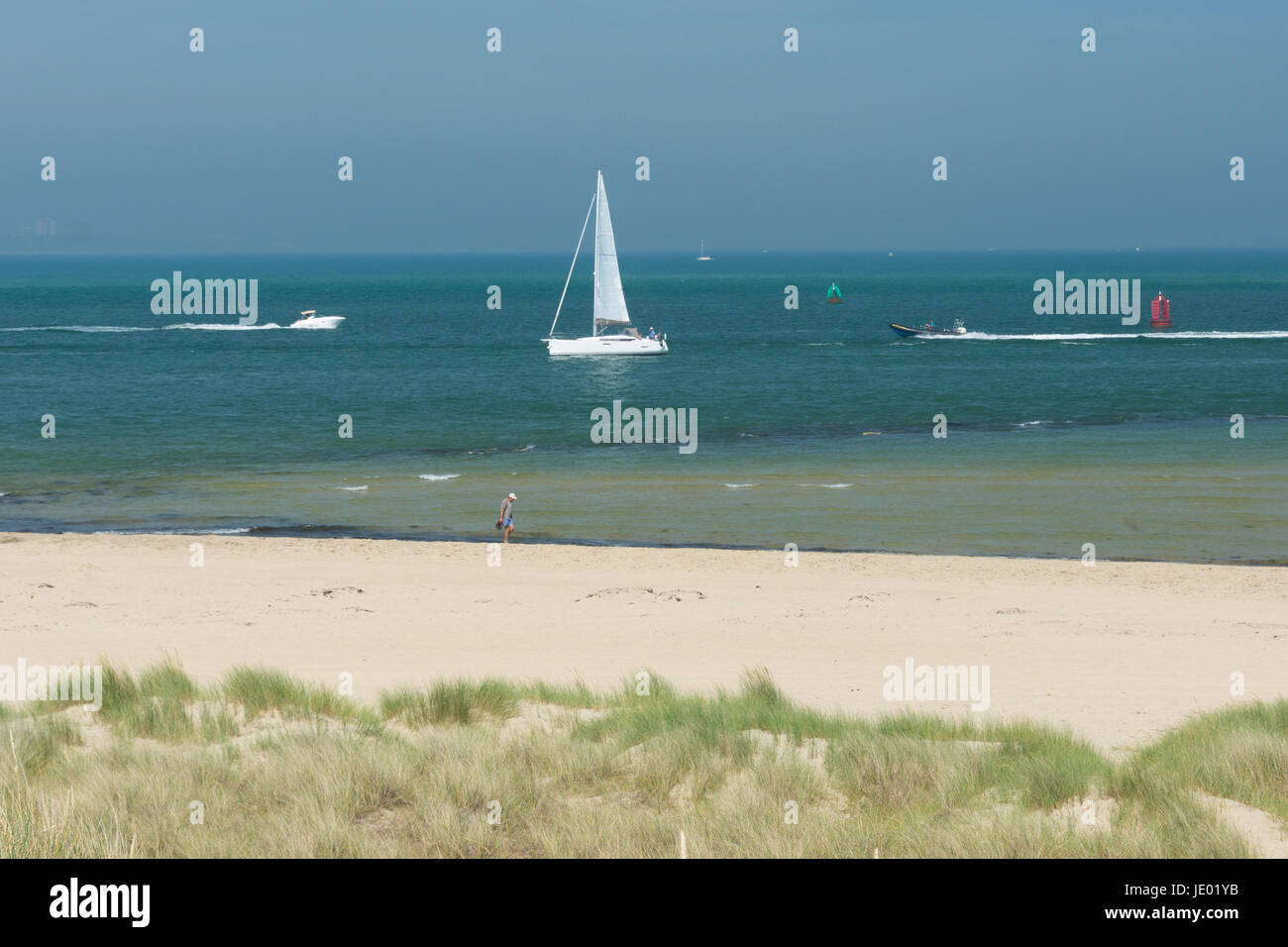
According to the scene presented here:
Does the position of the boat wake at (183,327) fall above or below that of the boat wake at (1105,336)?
above

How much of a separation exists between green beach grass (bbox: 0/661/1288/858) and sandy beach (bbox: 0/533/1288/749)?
7.08 feet

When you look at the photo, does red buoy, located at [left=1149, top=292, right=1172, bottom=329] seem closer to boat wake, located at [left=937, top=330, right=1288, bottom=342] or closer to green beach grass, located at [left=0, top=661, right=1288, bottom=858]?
boat wake, located at [left=937, top=330, right=1288, bottom=342]

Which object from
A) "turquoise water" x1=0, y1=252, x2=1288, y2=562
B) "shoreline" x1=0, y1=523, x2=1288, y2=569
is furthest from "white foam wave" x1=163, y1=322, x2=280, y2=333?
"shoreline" x1=0, y1=523, x2=1288, y2=569

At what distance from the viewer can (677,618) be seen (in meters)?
19.4

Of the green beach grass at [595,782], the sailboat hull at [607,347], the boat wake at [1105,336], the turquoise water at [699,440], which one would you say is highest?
the boat wake at [1105,336]

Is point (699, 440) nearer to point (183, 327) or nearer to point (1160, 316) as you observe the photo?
point (1160, 316)

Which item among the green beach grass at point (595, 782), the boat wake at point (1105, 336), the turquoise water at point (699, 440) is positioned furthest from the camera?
the boat wake at point (1105, 336)

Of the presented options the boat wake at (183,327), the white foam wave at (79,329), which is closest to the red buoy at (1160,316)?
the boat wake at (183,327)

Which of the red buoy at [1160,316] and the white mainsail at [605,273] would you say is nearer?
the white mainsail at [605,273]

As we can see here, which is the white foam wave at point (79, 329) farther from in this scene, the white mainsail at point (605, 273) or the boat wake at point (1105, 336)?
the boat wake at point (1105, 336)

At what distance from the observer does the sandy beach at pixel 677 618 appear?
1485cm

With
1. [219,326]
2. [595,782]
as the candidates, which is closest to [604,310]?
[219,326]

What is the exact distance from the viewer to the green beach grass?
716 cm

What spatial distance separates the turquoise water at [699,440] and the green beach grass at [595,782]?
56.1 feet
